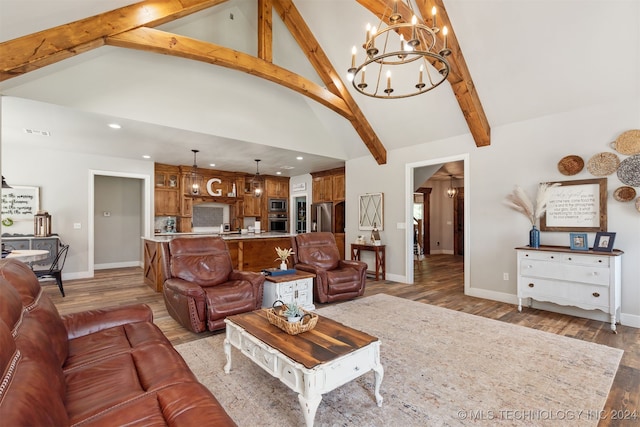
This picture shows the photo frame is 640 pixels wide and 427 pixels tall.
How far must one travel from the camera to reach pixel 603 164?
369cm

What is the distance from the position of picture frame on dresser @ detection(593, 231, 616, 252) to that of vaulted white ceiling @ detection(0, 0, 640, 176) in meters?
1.65

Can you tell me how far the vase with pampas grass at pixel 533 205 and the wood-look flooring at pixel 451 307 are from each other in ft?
3.33

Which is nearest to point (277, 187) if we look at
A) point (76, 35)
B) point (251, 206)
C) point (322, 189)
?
point (251, 206)

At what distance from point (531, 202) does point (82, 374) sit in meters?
5.08

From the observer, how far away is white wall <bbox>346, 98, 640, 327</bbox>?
11.7 feet

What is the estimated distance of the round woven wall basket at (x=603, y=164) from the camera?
362 centimetres

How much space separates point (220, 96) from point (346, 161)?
127 inches

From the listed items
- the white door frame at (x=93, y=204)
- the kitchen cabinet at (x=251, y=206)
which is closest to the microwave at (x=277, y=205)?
the kitchen cabinet at (x=251, y=206)

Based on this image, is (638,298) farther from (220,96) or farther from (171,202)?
(171,202)

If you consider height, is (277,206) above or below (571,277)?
above

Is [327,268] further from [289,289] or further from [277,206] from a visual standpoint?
[277,206]

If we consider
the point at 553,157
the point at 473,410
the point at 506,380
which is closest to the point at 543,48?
the point at 553,157

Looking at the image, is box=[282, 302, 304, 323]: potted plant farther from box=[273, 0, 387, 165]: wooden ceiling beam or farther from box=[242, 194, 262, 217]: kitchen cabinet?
box=[242, 194, 262, 217]: kitchen cabinet

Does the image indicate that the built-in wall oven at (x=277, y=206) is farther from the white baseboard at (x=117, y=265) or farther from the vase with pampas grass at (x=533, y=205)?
the vase with pampas grass at (x=533, y=205)
